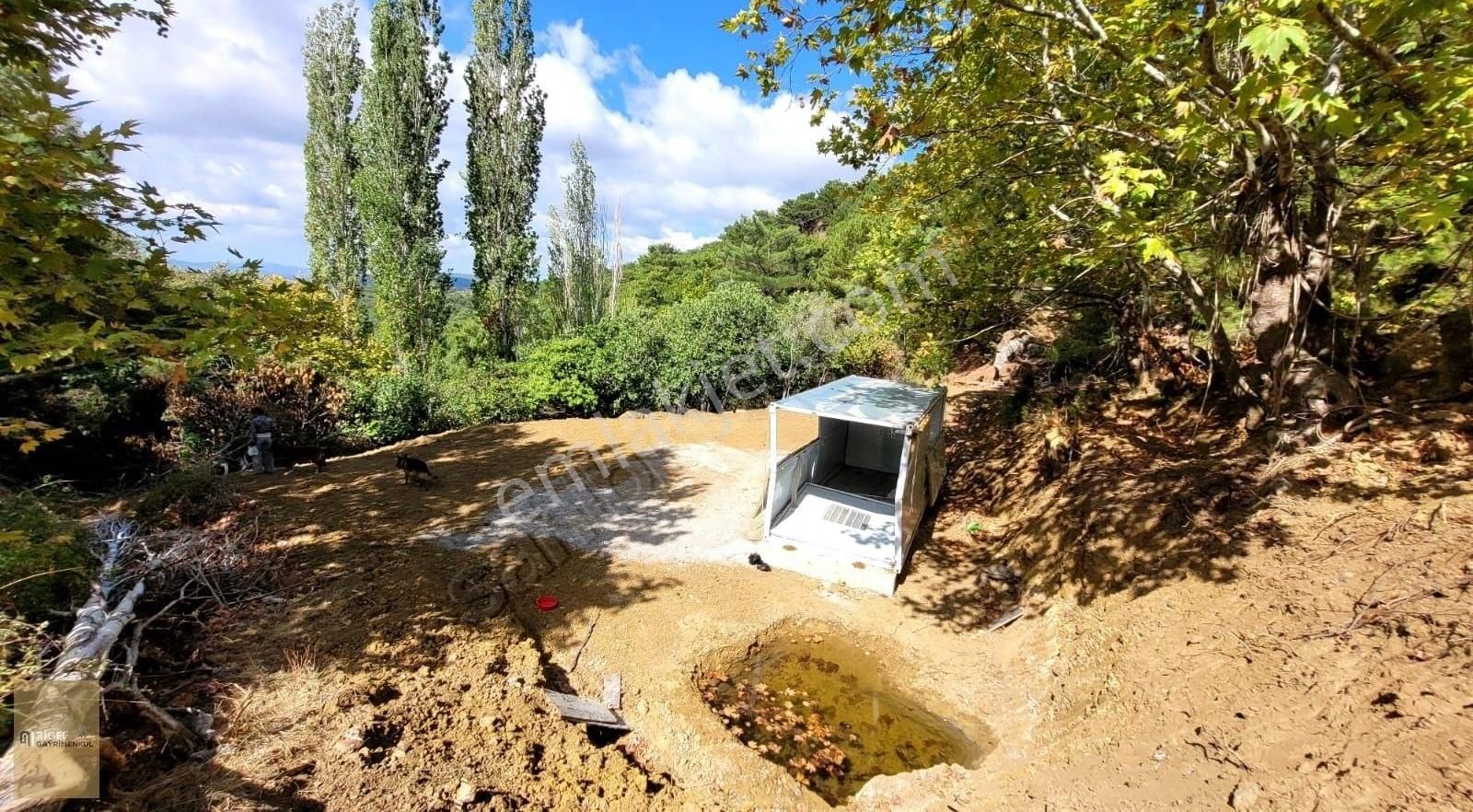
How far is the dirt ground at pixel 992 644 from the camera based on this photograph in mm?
2656

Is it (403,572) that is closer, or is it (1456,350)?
(1456,350)

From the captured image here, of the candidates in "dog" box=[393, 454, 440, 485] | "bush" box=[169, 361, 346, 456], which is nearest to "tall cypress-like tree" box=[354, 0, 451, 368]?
"bush" box=[169, 361, 346, 456]

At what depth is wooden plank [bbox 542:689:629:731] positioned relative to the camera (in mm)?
3881

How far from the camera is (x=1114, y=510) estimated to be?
217 inches

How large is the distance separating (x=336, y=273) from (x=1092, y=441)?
23047mm

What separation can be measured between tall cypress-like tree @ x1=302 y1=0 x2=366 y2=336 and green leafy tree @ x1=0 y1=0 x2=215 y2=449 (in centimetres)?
1864

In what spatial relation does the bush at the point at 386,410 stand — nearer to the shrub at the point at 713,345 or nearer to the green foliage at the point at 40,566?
the shrub at the point at 713,345

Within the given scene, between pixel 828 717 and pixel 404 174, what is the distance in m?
17.0

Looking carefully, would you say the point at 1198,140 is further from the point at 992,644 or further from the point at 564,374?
the point at 564,374

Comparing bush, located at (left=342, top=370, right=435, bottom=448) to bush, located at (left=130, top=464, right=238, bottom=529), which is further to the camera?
bush, located at (left=342, top=370, right=435, bottom=448)

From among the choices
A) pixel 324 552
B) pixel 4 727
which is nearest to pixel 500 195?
pixel 324 552

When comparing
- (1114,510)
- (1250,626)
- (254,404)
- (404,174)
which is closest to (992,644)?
(1114,510)

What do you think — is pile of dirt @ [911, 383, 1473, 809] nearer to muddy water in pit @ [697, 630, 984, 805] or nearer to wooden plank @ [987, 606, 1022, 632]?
wooden plank @ [987, 606, 1022, 632]

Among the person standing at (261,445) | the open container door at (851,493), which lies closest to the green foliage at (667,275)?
the open container door at (851,493)
